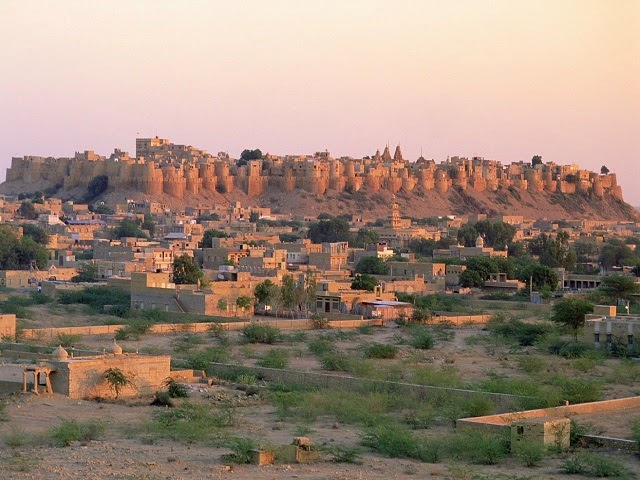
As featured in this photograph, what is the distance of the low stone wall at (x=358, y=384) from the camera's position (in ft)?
64.7

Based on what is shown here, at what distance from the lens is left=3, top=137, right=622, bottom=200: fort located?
304 feet

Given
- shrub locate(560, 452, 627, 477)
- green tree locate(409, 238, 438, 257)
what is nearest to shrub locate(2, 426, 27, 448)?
shrub locate(560, 452, 627, 477)

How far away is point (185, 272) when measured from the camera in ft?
132

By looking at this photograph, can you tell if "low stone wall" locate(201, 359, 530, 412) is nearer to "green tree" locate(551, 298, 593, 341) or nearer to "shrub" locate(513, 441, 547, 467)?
"shrub" locate(513, 441, 547, 467)

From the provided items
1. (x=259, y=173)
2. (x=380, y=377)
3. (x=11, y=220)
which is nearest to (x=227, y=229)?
(x=11, y=220)

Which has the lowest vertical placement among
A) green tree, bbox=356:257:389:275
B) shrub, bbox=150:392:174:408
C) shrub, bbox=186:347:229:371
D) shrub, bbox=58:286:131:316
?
shrub, bbox=150:392:174:408

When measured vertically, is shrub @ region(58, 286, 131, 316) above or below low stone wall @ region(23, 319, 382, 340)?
above

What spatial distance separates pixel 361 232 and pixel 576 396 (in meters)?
49.1

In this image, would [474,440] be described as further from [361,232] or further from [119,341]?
[361,232]

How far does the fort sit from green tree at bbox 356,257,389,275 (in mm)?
42408

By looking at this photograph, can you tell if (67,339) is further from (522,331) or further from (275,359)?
(522,331)

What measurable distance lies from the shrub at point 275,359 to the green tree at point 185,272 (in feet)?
40.8

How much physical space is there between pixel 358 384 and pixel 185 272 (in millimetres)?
19314

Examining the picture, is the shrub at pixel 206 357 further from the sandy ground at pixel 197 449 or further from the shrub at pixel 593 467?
the shrub at pixel 593 467
